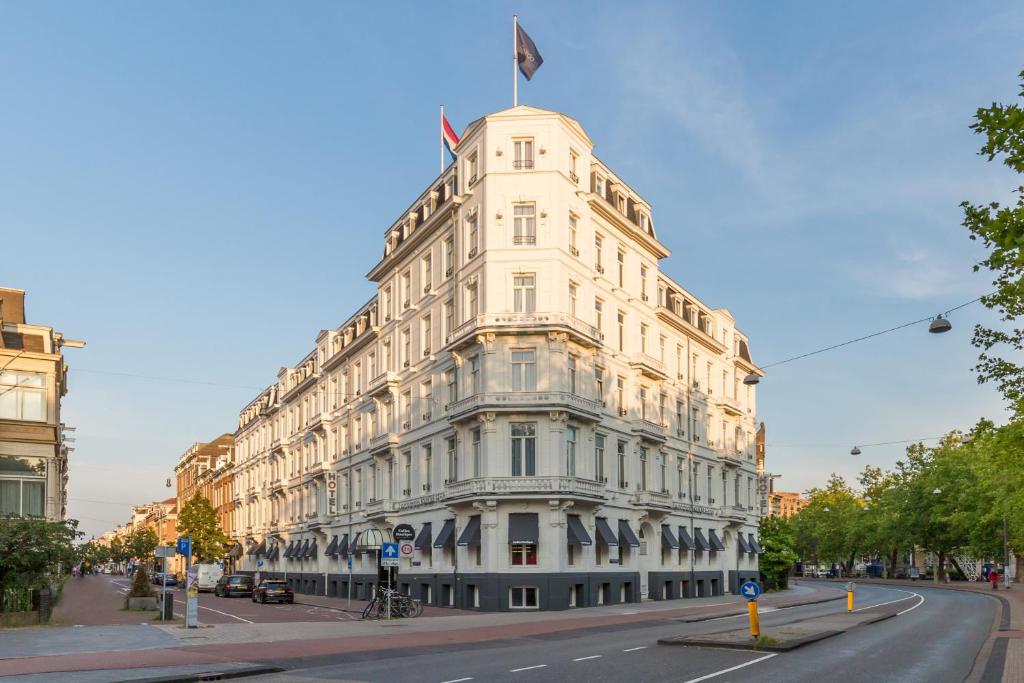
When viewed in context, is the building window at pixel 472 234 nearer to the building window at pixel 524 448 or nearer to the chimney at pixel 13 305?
the building window at pixel 524 448

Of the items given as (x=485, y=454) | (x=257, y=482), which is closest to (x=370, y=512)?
(x=485, y=454)

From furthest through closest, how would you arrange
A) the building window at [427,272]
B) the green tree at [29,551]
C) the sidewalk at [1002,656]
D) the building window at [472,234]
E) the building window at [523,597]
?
the building window at [427,272] → the building window at [472,234] → the building window at [523,597] → the green tree at [29,551] → the sidewalk at [1002,656]

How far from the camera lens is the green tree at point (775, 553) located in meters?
A: 71.1

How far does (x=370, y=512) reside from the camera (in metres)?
58.2

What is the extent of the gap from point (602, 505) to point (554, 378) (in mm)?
7469

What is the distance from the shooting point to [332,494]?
6794 cm

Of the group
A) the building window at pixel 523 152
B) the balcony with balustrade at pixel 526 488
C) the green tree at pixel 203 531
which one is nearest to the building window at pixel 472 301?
the building window at pixel 523 152

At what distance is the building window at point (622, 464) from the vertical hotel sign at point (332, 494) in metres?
26.2

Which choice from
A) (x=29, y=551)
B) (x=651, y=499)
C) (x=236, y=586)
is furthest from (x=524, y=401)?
(x=236, y=586)

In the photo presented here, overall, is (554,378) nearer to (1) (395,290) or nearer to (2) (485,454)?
(2) (485,454)

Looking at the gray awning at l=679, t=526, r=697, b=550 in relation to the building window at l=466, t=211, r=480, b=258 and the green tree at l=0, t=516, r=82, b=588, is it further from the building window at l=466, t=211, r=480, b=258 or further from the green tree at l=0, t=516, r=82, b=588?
the green tree at l=0, t=516, r=82, b=588

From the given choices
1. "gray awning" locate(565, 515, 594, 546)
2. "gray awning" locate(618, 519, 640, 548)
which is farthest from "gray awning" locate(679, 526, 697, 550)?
"gray awning" locate(565, 515, 594, 546)

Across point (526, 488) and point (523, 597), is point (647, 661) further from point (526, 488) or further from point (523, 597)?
point (523, 597)

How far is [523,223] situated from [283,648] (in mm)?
25043
